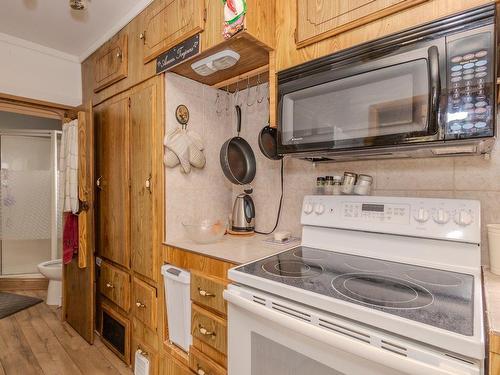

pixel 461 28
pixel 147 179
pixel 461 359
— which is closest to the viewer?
pixel 461 359

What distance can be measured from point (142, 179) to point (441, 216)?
1568 mm

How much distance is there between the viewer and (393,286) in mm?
875

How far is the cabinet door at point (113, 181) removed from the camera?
189 cm

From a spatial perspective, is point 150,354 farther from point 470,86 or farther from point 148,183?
point 470,86

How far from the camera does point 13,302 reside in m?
2.86

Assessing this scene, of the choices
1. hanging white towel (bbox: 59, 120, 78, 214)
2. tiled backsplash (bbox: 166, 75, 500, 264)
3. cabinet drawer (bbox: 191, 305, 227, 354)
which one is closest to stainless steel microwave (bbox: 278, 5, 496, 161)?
tiled backsplash (bbox: 166, 75, 500, 264)

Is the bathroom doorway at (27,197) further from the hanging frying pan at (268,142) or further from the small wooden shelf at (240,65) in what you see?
the hanging frying pan at (268,142)

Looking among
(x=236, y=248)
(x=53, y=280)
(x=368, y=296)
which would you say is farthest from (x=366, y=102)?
(x=53, y=280)

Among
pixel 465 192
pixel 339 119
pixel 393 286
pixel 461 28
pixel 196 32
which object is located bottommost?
pixel 393 286

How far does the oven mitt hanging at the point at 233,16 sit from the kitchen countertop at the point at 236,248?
0.99 meters

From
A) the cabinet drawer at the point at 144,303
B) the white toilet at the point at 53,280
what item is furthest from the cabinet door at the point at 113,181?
the white toilet at the point at 53,280

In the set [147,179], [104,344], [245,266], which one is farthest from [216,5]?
[104,344]

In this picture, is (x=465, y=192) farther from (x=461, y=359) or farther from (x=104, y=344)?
(x=104, y=344)

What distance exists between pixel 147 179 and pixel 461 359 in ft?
5.25
